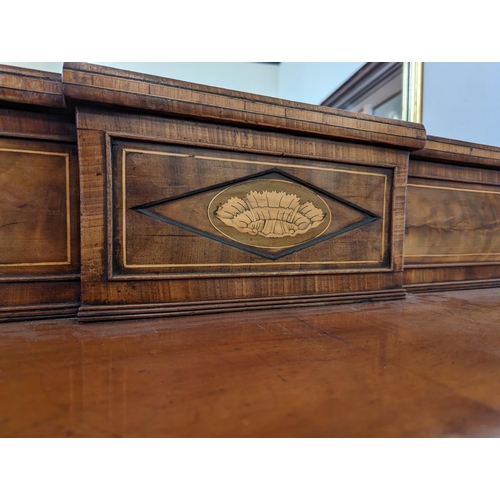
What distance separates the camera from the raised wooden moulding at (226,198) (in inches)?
21.2

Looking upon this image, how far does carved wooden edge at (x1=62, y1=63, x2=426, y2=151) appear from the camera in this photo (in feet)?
1.64

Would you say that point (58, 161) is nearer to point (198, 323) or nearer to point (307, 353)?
point (198, 323)

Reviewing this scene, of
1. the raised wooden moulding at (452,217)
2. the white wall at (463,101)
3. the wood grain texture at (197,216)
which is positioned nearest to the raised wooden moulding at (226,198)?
the wood grain texture at (197,216)

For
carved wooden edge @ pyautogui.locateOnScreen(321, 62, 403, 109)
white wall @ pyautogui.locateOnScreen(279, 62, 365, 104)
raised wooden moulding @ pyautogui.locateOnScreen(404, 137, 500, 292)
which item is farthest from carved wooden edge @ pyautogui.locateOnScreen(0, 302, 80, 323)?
white wall @ pyautogui.locateOnScreen(279, 62, 365, 104)

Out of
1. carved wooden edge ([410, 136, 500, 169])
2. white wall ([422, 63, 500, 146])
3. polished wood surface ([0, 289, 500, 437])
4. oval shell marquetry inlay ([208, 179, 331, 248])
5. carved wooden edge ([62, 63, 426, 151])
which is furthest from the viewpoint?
white wall ([422, 63, 500, 146])

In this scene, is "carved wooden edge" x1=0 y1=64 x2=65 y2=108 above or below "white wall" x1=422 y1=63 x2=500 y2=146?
below

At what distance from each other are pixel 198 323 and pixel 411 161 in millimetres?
709

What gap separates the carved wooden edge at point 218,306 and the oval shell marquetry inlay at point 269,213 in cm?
12

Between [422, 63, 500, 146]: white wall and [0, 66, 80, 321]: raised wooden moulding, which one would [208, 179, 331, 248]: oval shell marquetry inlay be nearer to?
[0, 66, 80, 321]: raised wooden moulding

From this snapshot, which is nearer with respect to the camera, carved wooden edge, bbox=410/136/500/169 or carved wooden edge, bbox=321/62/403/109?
carved wooden edge, bbox=410/136/500/169

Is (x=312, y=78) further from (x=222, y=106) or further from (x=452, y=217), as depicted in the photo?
(x=222, y=106)

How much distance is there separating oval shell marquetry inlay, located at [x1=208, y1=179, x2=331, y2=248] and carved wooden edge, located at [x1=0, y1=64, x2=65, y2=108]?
1.09 feet

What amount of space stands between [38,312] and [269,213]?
1.58 feet

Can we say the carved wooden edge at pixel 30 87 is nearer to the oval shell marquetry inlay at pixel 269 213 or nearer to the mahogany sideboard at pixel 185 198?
the mahogany sideboard at pixel 185 198
